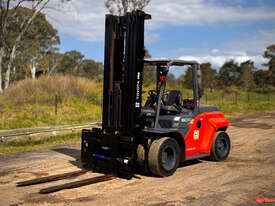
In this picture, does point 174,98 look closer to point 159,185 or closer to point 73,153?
point 159,185

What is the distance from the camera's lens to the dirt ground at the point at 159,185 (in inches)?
243

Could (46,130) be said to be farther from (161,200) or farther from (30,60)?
(30,60)

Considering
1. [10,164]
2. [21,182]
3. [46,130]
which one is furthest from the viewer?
[46,130]

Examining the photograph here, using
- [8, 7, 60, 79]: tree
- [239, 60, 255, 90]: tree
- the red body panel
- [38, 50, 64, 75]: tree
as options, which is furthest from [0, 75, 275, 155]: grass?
[239, 60, 255, 90]: tree

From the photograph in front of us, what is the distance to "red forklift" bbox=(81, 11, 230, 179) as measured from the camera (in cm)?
759

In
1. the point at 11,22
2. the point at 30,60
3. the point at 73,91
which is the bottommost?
the point at 73,91

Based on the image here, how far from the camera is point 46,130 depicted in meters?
14.8

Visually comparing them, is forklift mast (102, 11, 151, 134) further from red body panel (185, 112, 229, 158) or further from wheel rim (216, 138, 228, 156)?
wheel rim (216, 138, 228, 156)

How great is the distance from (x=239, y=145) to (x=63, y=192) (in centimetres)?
771

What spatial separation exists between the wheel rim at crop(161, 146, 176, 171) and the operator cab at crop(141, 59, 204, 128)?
0.61 metres

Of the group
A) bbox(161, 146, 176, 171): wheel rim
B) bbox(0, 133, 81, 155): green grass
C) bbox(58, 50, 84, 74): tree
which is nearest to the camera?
bbox(161, 146, 176, 171): wheel rim

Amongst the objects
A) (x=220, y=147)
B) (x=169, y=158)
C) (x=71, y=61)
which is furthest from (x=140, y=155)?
(x=71, y=61)

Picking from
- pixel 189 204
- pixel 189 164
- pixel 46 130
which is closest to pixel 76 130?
pixel 46 130

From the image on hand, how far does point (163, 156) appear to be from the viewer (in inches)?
306
